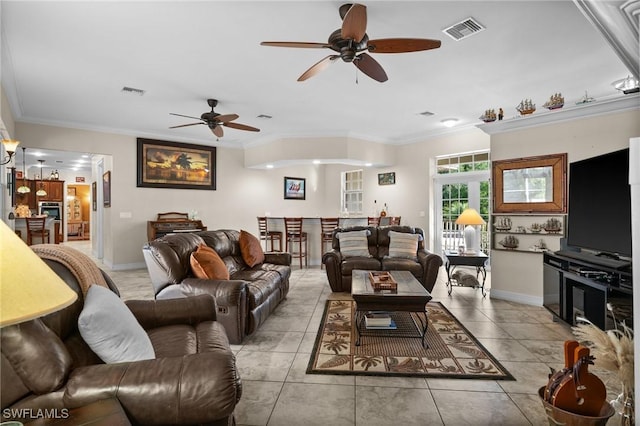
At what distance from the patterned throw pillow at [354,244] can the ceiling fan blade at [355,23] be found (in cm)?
314

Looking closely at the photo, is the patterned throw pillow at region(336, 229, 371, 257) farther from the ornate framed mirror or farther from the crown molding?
the crown molding

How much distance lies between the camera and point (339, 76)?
13.5 feet

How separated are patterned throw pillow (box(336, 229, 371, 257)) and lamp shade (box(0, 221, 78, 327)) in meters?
4.44

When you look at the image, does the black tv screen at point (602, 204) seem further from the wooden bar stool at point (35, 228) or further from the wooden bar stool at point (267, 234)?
the wooden bar stool at point (35, 228)

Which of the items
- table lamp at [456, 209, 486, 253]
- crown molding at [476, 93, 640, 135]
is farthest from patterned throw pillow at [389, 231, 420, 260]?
crown molding at [476, 93, 640, 135]

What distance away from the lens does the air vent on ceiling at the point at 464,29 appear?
9.65ft

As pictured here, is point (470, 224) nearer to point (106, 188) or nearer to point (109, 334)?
Answer: point (109, 334)

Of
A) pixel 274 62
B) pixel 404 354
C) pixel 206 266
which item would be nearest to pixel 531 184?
pixel 404 354

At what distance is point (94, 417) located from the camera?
1104 millimetres

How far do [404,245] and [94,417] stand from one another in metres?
4.46

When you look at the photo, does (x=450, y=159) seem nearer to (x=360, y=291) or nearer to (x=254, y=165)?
(x=254, y=165)

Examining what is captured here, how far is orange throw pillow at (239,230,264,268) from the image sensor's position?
426 cm

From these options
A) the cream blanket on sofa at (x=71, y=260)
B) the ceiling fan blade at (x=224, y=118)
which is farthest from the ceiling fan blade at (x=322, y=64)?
the cream blanket on sofa at (x=71, y=260)

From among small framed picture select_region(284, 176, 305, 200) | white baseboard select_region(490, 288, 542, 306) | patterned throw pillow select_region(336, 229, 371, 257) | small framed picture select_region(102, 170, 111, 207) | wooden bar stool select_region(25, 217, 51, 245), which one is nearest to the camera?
white baseboard select_region(490, 288, 542, 306)
